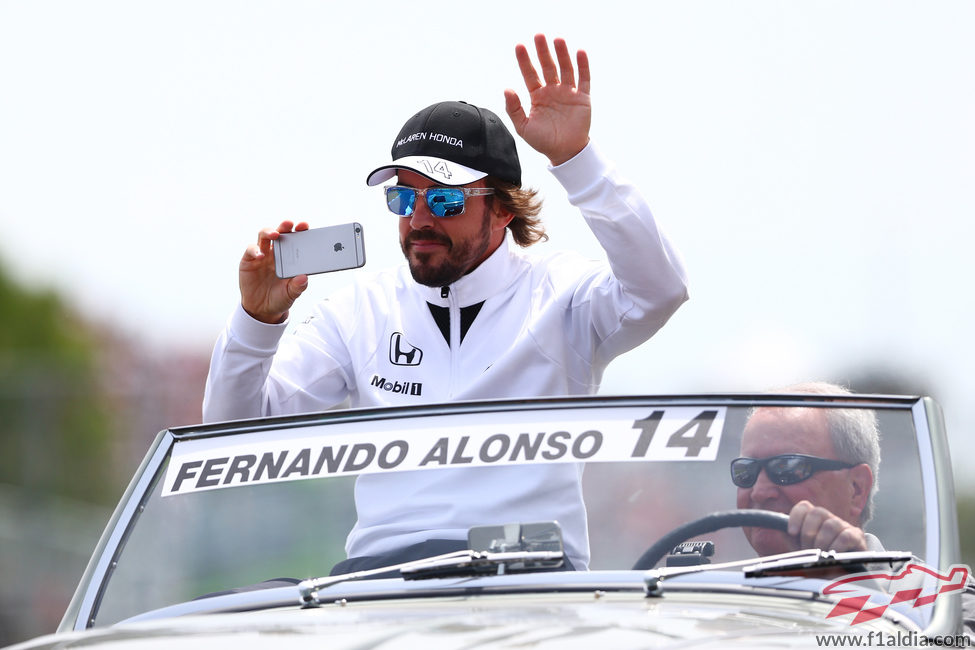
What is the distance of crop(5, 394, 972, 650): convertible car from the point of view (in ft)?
7.74

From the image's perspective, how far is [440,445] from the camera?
2.88 m

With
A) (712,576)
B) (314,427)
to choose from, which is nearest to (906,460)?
(712,576)

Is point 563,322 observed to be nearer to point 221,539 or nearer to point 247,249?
point 247,249

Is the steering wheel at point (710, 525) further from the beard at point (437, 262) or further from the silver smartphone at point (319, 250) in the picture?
the beard at point (437, 262)

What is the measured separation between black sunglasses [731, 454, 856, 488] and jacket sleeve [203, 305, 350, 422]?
1.54 meters

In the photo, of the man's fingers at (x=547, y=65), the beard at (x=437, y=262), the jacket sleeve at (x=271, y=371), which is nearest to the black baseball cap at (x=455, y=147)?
the beard at (x=437, y=262)

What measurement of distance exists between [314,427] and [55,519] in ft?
48.6

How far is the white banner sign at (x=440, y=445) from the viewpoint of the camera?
2.79m

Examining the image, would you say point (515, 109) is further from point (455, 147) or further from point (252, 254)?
point (252, 254)

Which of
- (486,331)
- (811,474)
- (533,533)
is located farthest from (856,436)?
(486,331)

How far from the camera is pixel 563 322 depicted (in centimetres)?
387

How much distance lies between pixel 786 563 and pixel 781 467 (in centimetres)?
24

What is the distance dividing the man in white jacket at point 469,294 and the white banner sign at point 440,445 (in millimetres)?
785

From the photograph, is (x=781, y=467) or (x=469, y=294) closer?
Answer: (x=781, y=467)
